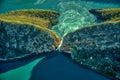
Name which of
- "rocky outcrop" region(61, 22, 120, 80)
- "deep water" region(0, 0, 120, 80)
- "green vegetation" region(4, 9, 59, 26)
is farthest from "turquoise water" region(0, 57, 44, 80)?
"green vegetation" region(4, 9, 59, 26)

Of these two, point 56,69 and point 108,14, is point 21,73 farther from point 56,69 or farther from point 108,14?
point 108,14

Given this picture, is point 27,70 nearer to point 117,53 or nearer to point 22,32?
point 22,32

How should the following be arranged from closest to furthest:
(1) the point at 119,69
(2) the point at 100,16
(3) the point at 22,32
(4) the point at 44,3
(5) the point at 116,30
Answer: (1) the point at 119,69 → (5) the point at 116,30 → (3) the point at 22,32 → (2) the point at 100,16 → (4) the point at 44,3

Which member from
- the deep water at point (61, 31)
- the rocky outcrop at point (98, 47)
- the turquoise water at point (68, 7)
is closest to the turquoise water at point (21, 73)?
the deep water at point (61, 31)

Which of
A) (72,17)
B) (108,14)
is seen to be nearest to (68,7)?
(72,17)

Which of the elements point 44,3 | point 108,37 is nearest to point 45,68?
point 108,37

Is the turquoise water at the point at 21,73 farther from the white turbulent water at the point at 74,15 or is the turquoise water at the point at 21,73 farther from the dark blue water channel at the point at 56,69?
the white turbulent water at the point at 74,15
